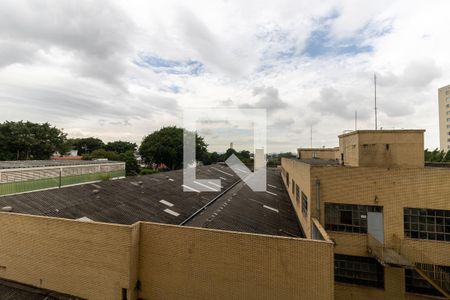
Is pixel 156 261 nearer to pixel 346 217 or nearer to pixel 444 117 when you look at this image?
pixel 346 217

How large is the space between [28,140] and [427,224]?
5109cm

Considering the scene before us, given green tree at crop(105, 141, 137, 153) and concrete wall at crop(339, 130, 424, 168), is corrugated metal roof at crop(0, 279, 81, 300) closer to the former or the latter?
concrete wall at crop(339, 130, 424, 168)

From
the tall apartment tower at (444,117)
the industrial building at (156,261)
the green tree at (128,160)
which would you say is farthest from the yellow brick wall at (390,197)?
the tall apartment tower at (444,117)

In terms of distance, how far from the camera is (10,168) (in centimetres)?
1410

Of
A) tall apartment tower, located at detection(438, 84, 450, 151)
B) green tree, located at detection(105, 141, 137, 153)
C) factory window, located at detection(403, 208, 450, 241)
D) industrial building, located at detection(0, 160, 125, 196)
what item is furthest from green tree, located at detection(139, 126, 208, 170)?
tall apartment tower, located at detection(438, 84, 450, 151)

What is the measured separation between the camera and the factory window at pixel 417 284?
8852 millimetres

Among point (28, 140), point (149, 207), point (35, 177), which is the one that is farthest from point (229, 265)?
point (28, 140)

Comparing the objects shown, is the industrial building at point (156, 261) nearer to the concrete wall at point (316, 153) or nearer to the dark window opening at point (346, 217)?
the dark window opening at point (346, 217)

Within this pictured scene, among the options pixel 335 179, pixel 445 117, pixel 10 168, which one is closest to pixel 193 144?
pixel 10 168

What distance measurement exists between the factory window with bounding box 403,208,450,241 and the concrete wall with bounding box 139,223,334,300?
507cm

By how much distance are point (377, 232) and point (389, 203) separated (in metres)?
1.23

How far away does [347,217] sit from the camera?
9.72 metres

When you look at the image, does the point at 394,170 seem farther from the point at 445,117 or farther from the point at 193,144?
the point at 445,117

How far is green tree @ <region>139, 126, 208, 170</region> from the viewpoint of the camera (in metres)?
47.7
